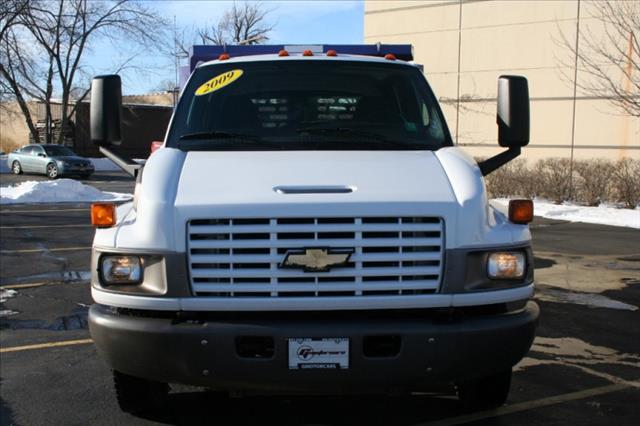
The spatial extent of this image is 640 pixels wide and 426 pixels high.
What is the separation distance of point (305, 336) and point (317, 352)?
3.9 inches

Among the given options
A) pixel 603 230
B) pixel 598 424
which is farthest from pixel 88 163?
pixel 598 424

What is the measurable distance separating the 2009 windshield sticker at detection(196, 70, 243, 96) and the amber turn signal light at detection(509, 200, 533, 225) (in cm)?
215

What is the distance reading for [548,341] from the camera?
583cm

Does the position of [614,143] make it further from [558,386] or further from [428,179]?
[428,179]

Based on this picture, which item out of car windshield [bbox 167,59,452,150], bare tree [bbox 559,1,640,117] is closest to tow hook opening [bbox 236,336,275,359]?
car windshield [bbox 167,59,452,150]

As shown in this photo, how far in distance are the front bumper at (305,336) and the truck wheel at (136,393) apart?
668 millimetres

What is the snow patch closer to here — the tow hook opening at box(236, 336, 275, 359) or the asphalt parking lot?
the asphalt parking lot

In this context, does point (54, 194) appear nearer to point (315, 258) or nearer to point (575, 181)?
point (575, 181)

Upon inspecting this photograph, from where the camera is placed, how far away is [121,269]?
338 cm

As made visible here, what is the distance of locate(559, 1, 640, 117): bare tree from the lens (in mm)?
17828

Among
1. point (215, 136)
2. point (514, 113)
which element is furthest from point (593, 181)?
point (215, 136)

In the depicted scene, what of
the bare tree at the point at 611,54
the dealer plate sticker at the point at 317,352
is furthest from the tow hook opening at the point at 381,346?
the bare tree at the point at 611,54

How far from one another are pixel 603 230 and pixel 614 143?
656 cm

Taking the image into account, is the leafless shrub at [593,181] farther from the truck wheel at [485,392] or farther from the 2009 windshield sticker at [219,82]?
the 2009 windshield sticker at [219,82]
